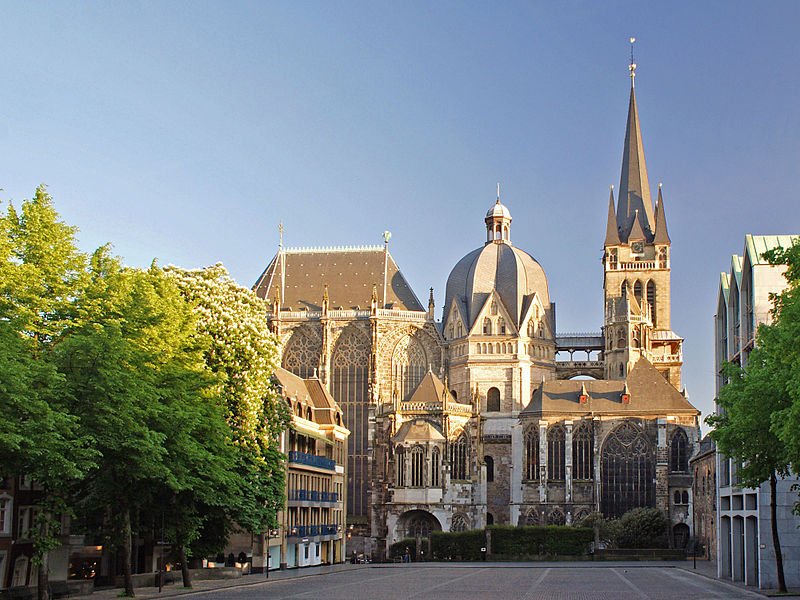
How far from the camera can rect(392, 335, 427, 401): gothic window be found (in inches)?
4419

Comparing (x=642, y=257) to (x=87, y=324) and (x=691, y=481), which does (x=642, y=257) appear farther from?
(x=87, y=324)

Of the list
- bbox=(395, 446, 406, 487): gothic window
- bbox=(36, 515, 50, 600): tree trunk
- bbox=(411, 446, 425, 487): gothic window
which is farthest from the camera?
bbox=(395, 446, 406, 487): gothic window

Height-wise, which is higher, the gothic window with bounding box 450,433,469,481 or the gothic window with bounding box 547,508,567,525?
the gothic window with bounding box 450,433,469,481

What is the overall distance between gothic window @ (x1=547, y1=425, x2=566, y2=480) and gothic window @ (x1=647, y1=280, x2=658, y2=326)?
79.4ft

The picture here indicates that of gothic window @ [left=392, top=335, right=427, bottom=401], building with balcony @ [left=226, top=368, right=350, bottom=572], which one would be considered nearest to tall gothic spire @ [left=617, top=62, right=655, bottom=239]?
gothic window @ [left=392, top=335, right=427, bottom=401]

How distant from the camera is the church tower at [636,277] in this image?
117 meters

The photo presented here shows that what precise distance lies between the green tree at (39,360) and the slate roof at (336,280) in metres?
72.3

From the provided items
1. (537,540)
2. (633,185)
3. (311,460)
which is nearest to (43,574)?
(311,460)

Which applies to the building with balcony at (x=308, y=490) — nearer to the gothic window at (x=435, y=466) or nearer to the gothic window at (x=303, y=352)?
the gothic window at (x=435, y=466)

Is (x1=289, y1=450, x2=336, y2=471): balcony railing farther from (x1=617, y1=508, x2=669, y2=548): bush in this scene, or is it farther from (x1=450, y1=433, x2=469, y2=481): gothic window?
(x1=617, y1=508, x2=669, y2=548): bush

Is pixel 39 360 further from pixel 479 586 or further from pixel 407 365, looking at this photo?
pixel 407 365

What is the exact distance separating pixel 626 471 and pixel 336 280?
3418cm

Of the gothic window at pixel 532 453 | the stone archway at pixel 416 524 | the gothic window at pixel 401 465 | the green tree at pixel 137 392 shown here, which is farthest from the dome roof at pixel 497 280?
the green tree at pixel 137 392

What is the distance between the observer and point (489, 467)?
107938mm
